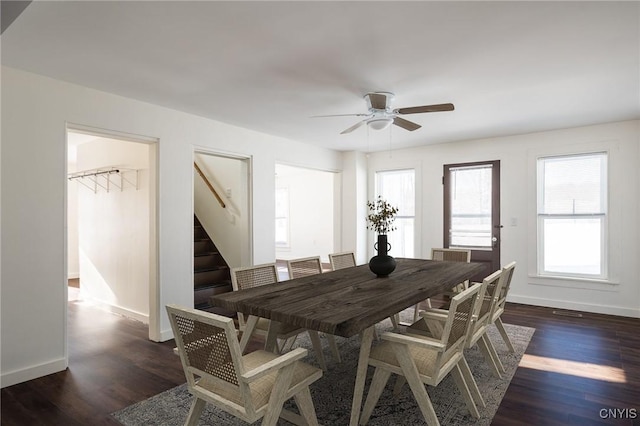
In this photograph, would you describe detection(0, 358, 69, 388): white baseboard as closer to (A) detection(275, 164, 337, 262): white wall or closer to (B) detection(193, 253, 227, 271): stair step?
(B) detection(193, 253, 227, 271): stair step

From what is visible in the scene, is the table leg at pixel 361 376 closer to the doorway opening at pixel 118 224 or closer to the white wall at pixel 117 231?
the doorway opening at pixel 118 224

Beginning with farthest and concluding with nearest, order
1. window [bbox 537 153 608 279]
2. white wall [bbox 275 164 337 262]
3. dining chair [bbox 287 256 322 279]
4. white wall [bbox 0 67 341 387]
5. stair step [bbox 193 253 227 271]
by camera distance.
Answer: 1. white wall [bbox 275 164 337 262]
2. stair step [bbox 193 253 227 271]
3. window [bbox 537 153 608 279]
4. dining chair [bbox 287 256 322 279]
5. white wall [bbox 0 67 341 387]

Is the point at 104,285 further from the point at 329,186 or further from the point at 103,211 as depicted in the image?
the point at 329,186

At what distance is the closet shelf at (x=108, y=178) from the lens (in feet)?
15.0

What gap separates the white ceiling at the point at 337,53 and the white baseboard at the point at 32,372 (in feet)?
7.52

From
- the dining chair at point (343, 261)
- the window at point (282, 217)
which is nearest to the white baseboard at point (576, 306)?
the dining chair at point (343, 261)

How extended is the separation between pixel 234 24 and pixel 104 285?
168 inches

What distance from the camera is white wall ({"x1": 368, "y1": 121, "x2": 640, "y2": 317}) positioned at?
4.45 m

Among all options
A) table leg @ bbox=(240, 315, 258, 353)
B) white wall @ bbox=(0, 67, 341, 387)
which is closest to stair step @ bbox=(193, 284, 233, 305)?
white wall @ bbox=(0, 67, 341, 387)

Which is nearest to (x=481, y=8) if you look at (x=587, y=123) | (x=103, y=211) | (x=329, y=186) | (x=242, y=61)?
(x=242, y=61)

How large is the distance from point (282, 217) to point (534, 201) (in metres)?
6.32

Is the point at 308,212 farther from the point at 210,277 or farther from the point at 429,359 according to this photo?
the point at 429,359

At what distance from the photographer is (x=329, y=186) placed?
356 inches

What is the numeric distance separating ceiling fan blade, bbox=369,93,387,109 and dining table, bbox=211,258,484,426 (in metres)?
1.44
